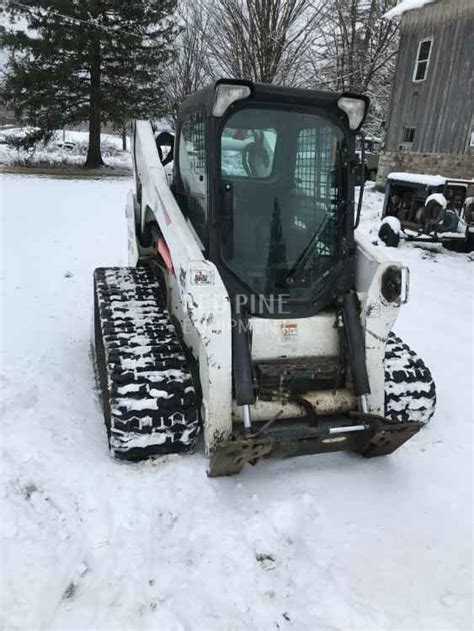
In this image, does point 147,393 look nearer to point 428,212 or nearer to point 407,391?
point 407,391

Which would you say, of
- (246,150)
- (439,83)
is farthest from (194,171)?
(439,83)

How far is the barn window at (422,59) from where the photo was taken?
16562 mm

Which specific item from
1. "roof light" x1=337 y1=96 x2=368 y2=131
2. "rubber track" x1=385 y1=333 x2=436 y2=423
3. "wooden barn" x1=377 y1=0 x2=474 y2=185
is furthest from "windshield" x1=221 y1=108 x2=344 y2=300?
"wooden barn" x1=377 y1=0 x2=474 y2=185

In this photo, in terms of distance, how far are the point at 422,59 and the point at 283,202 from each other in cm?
1641

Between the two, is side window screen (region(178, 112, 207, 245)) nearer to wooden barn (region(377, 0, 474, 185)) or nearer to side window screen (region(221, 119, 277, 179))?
side window screen (region(221, 119, 277, 179))

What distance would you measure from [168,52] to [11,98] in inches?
267

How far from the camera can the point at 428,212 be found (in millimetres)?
9578

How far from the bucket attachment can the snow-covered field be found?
0.63ft

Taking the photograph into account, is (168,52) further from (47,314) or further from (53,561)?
(53,561)

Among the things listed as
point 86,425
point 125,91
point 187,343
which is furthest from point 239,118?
point 125,91

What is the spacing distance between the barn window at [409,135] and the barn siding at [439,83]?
0.47ft

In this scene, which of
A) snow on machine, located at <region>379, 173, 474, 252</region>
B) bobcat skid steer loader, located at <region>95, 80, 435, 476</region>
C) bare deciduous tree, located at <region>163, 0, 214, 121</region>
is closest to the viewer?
bobcat skid steer loader, located at <region>95, 80, 435, 476</region>

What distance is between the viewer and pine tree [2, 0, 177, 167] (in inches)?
827

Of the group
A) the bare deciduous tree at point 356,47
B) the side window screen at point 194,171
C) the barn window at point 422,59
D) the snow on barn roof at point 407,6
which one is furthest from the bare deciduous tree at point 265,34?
the side window screen at point 194,171
